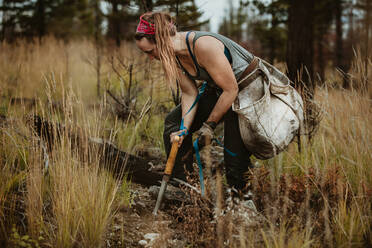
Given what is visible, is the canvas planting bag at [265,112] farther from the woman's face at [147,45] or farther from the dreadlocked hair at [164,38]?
the woman's face at [147,45]

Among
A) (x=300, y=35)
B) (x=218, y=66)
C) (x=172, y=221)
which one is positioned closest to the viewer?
(x=218, y=66)

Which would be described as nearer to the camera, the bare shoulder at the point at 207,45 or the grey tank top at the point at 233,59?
the bare shoulder at the point at 207,45

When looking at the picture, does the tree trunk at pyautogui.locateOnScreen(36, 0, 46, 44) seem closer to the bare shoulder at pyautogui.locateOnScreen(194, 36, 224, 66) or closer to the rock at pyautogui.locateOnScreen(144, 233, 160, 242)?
the bare shoulder at pyautogui.locateOnScreen(194, 36, 224, 66)

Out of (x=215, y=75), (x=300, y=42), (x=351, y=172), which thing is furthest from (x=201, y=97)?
(x=300, y=42)

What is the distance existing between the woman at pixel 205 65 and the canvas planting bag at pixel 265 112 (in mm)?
86

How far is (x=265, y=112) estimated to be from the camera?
79.6 inches

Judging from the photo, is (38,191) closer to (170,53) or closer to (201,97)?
(170,53)

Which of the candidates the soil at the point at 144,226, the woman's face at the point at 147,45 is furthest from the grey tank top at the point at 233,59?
the soil at the point at 144,226

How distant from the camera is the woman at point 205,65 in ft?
6.31

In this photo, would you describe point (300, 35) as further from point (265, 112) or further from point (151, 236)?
point (151, 236)

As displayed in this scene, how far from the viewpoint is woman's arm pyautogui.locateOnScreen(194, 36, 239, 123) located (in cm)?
189

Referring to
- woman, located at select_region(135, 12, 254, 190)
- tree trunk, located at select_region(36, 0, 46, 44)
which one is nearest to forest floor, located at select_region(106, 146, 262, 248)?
woman, located at select_region(135, 12, 254, 190)

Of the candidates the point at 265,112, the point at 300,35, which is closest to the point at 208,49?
the point at 265,112

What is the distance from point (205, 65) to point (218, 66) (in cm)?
11
